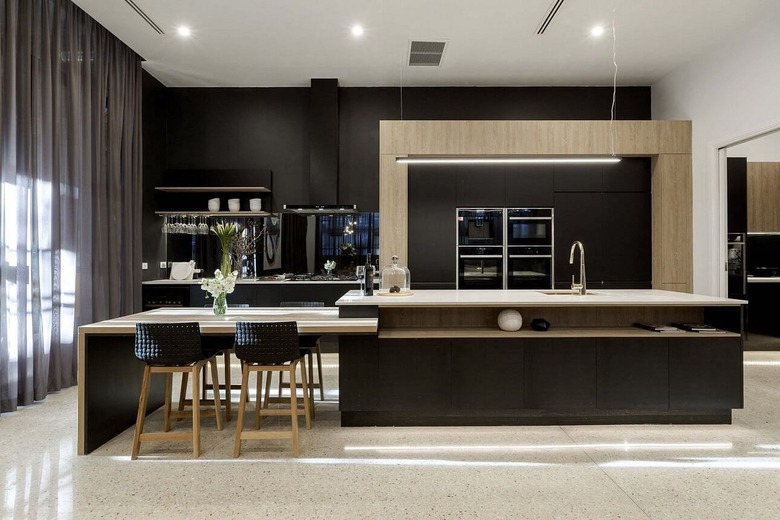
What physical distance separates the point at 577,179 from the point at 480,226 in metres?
1.34

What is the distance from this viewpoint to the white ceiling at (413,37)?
13.9 feet

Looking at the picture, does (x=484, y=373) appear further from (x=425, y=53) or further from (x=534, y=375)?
(x=425, y=53)

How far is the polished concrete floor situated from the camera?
221 cm

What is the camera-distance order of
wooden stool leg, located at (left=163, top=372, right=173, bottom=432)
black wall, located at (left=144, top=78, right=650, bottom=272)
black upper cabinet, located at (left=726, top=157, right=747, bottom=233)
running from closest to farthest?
wooden stool leg, located at (left=163, top=372, right=173, bottom=432), black upper cabinet, located at (left=726, top=157, right=747, bottom=233), black wall, located at (left=144, top=78, right=650, bottom=272)

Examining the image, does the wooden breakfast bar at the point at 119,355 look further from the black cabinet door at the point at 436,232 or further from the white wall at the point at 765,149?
the white wall at the point at 765,149

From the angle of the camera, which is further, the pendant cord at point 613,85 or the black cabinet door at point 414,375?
the pendant cord at point 613,85

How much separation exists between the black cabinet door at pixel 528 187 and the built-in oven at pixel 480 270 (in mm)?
681

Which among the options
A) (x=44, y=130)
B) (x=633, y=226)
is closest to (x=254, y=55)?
(x=44, y=130)

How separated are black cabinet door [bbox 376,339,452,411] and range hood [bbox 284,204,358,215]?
2858 millimetres

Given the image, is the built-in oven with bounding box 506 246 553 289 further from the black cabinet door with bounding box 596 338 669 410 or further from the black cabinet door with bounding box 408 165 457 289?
the black cabinet door with bounding box 596 338 669 410

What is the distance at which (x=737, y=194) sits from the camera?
217 inches

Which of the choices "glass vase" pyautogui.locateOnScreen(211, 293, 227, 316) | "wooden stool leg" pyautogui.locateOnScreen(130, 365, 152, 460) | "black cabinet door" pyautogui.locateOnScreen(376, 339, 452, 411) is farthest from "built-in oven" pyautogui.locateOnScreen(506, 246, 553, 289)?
"wooden stool leg" pyautogui.locateOnScreen(130, 365, 152, 460)

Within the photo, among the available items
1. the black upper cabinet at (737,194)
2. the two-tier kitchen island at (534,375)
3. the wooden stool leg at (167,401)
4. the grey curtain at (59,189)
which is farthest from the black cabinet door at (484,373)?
the black upper cabinet at (737,194)

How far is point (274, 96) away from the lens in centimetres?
621
